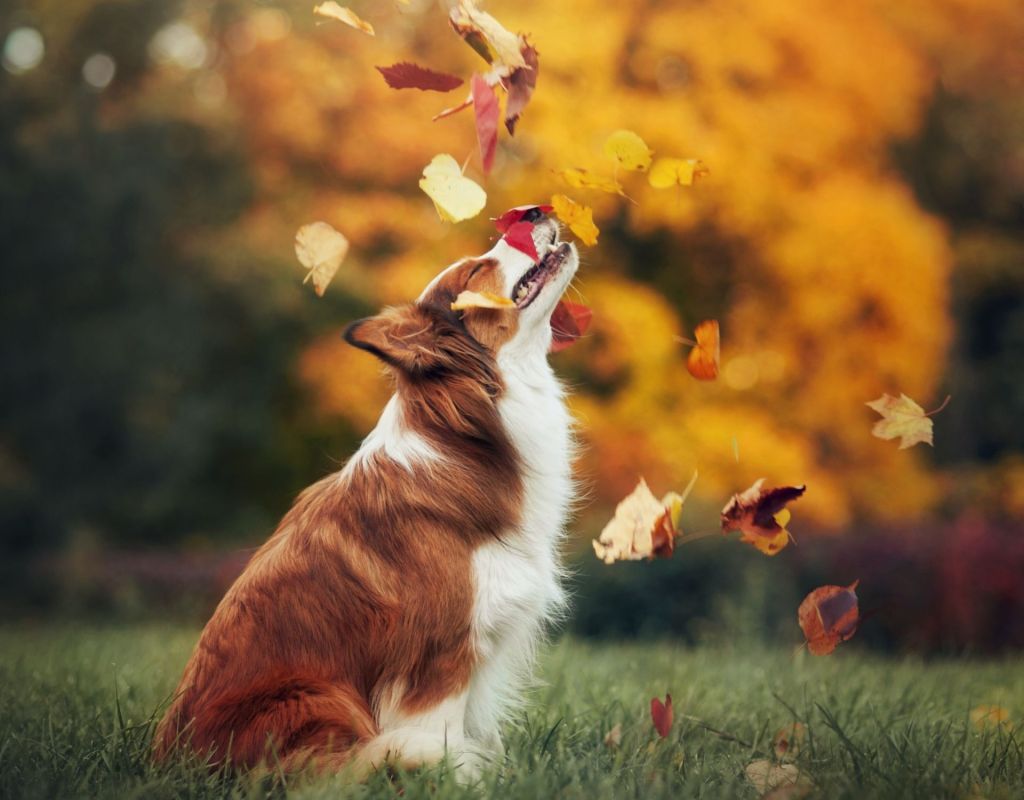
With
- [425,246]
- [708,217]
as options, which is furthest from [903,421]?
[425,246]

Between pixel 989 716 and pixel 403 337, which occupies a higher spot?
pixel 403 337

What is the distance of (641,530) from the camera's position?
3947 millimetres

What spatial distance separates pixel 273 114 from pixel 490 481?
40.1 feet

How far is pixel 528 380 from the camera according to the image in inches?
167

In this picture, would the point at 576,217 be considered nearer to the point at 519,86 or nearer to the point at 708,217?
the point at 519,86

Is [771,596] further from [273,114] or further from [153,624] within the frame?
[273,114]

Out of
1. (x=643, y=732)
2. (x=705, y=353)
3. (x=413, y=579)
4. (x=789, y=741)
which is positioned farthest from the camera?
(x=643, y=732)

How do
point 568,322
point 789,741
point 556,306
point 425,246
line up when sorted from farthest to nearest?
point 425,246
point 568,322
point 556,306
point 789,741

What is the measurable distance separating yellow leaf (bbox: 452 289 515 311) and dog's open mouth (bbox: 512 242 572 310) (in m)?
0.29

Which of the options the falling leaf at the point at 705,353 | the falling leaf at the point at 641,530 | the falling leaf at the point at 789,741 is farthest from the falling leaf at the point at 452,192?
the falling leaf at the point at 789,741

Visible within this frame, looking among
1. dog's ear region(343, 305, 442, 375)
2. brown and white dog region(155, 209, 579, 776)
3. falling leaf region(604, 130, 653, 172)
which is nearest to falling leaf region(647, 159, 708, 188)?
falling leaf region(604, 130, 653, 172)

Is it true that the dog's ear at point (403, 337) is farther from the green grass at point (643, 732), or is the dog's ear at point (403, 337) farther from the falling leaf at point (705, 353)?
the green grass at point (643, 732)

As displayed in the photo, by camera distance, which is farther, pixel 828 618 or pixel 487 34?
pixel 828 618

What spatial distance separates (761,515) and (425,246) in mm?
10379
